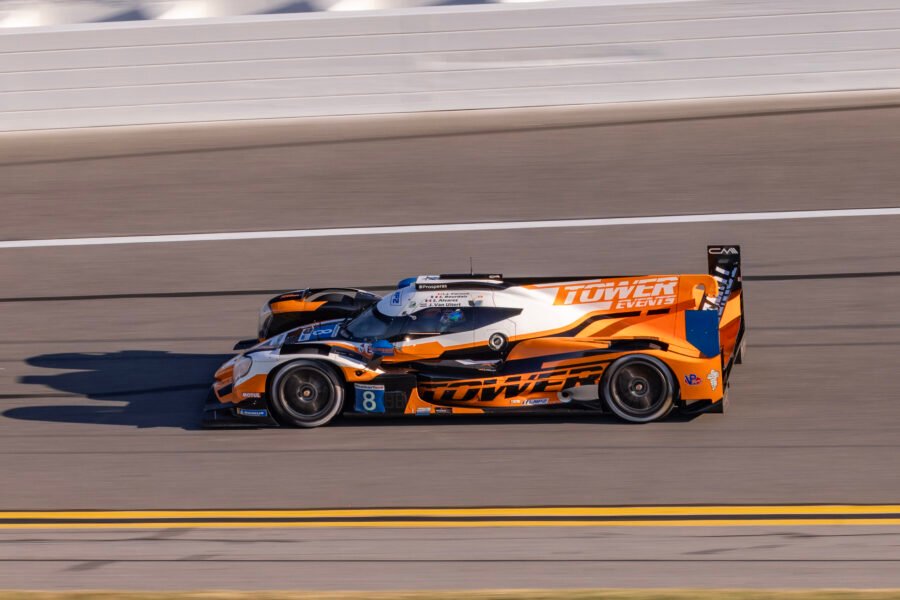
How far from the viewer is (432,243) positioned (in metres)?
13.7

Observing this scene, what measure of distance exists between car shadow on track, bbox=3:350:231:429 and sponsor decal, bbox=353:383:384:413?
1.43 m

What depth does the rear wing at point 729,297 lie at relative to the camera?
9.69 meters

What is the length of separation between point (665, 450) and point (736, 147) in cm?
789

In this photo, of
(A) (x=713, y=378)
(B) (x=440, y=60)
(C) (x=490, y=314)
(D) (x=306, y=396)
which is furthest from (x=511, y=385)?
(B) (x=440, y=60)

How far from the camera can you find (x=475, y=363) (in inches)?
357

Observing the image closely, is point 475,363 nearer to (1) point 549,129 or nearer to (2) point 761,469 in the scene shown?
(2) point 761,469

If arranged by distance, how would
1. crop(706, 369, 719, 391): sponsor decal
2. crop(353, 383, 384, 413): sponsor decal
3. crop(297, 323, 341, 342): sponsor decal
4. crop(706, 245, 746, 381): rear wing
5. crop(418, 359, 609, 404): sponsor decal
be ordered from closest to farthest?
crop(706, 369, 719, 391): sponsor decal, crop(418, 359, 609, 404): sponsor decal, crop(353, 383, 384, 413): sponsor decal, crop(297, 323, 341, 342): sponsor decal, crop(706, 245, 746, 381): rear wing

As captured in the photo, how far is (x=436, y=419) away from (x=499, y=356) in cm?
76

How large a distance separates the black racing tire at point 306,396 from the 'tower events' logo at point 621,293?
6.31ft

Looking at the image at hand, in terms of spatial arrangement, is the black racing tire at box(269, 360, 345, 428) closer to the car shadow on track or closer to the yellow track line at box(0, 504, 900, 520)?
the car shadow on track

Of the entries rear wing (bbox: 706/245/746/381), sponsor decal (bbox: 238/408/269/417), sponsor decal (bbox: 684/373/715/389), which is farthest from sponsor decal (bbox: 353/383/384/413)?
rear wing (bbox: 706/245/746/381)

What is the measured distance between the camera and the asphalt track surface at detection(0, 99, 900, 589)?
22.6ft

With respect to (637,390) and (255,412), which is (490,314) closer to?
(637,390)

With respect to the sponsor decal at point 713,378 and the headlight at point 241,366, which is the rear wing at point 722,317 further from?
the headlight at point 241,366
